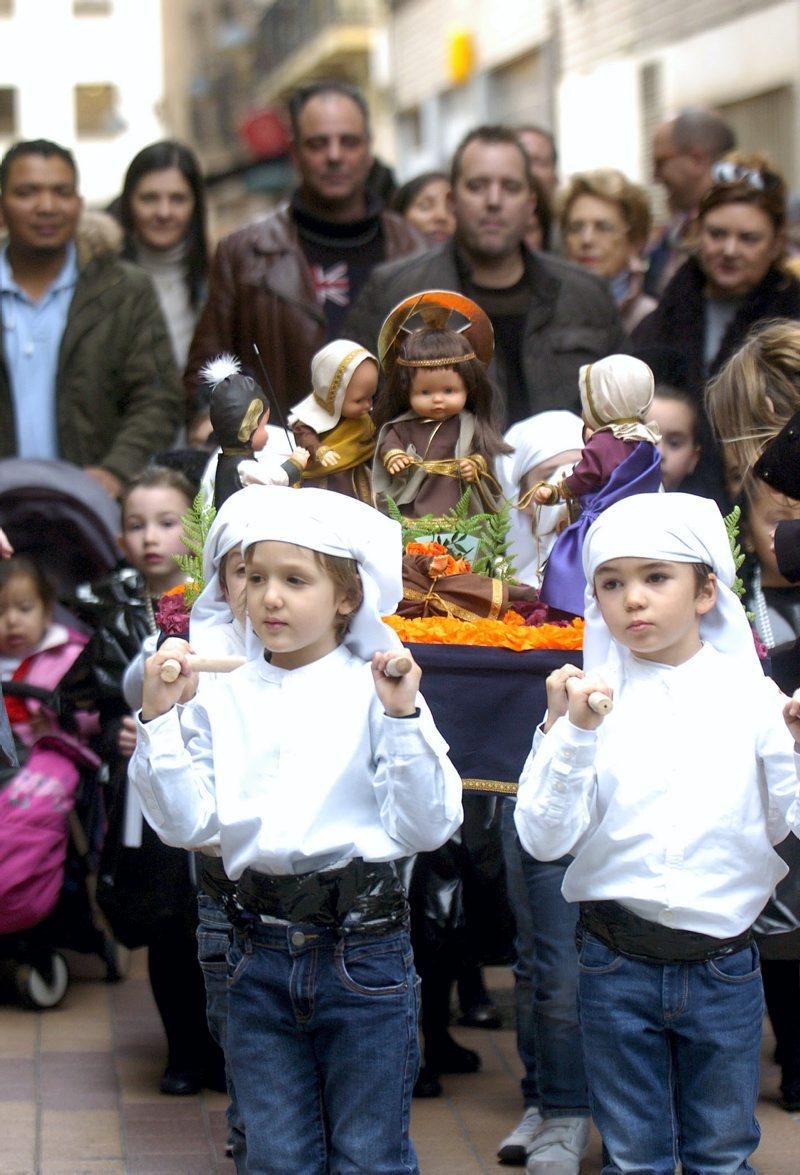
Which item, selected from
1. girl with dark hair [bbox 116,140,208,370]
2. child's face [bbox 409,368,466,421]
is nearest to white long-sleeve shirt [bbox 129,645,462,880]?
child's face [bbox 409,368,466,421]

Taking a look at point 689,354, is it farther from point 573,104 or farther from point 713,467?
point 573,104

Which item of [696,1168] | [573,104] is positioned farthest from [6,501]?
[573,104]

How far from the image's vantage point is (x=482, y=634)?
4.77 m

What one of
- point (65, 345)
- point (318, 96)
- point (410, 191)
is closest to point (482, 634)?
point (65, 345)

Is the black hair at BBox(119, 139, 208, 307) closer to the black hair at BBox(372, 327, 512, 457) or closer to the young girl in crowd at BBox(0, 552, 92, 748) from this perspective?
the young girl in crowd at BBox(0, 552, 92, 748)

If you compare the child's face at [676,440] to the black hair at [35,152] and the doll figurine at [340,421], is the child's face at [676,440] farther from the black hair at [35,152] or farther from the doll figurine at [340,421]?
the black hair at [35,152]

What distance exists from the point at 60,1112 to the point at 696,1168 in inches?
79.5

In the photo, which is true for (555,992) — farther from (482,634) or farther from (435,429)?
(435,429)

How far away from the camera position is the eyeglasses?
283 inches

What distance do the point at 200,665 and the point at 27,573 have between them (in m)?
2.89

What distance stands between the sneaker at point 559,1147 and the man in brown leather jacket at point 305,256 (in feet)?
10.6

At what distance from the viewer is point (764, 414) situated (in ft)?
17.7

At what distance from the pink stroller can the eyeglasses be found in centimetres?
253

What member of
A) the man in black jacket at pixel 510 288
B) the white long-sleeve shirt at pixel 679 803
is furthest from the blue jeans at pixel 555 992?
the man in black jacket at pixel 510 288
